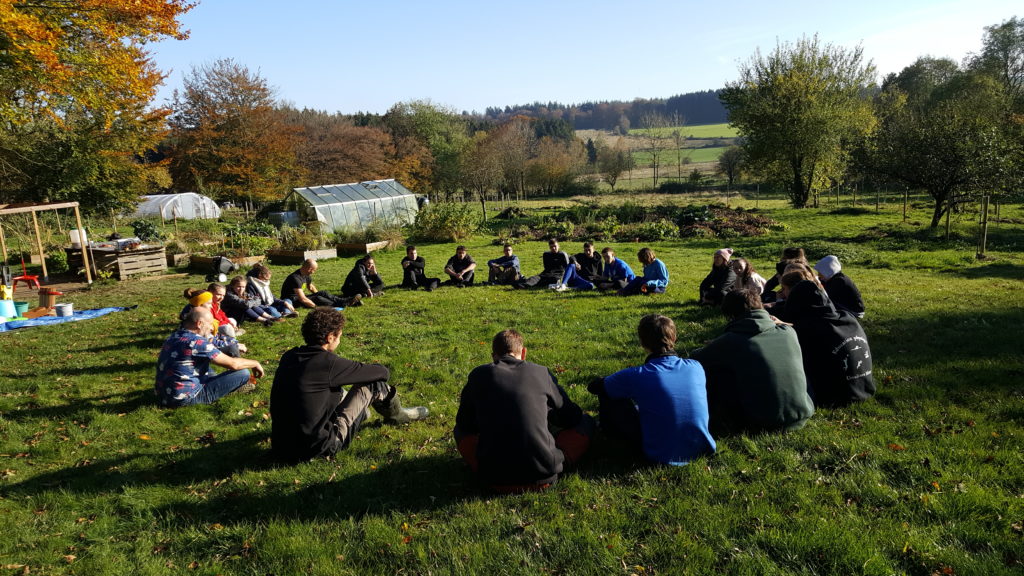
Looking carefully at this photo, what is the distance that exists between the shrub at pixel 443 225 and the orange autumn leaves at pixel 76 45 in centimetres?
1057

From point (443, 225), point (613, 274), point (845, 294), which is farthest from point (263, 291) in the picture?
point (443, 225)

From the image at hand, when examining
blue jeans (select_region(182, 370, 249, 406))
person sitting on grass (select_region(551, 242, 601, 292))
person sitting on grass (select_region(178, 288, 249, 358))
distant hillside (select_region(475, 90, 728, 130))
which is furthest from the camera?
distant hillside (select_region(475, 90, 728, 130))

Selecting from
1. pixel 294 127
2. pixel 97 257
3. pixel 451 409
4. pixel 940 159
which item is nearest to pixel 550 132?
pixel 294 127

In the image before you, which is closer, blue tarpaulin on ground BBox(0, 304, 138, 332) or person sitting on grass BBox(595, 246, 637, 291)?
blue tarpaulin on ground BBox(0, 304, 138, 332)

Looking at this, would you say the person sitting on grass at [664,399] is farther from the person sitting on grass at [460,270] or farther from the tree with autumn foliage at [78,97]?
the tree with autumn foliage at [78,97]

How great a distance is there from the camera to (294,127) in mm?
39406

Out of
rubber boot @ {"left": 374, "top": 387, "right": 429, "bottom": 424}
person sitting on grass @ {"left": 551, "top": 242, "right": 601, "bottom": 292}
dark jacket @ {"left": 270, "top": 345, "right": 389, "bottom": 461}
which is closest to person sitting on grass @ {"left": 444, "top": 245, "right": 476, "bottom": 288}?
person sitting on grass @ {"left": 551, "top": 242, "right": 601, "bottom": 292}

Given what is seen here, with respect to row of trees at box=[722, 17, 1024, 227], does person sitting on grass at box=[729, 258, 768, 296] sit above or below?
below

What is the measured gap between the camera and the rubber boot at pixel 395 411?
5098mm

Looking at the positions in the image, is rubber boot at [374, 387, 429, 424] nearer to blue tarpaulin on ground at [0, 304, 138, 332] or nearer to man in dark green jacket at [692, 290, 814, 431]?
man in dark green jacket at [692, 290, 814, 431]

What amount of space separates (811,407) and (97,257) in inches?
767

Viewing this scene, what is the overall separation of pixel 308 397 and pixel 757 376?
373cm

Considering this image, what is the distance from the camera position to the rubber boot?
510 centimetres

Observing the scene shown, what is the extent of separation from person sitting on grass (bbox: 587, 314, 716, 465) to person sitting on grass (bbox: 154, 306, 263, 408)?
4424mm
